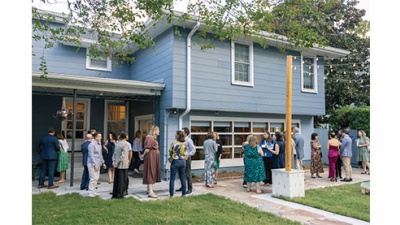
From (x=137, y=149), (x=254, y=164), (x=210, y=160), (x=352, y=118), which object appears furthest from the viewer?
(x=352, y=118)

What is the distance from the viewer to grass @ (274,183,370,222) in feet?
19.6

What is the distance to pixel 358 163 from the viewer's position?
13352 millimetres

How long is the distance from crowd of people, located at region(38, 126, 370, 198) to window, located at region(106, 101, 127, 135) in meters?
2.31

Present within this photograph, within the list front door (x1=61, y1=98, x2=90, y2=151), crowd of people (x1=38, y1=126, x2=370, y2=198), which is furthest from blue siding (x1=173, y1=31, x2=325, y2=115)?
front door (x1=61, y1=98, x2=90, y2=151)

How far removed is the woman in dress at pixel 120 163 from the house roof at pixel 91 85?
8.10 feet

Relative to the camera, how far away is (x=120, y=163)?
23.3 ft

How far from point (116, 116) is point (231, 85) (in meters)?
5.20

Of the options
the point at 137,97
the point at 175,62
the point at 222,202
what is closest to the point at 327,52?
the point at 175,62

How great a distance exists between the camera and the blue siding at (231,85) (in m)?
9.80

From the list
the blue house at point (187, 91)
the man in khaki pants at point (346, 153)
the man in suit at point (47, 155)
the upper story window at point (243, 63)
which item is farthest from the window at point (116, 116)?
the man in khaki pants at point (346, 153)

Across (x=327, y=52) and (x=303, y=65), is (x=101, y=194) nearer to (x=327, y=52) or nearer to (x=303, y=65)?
(x=303, y=65)

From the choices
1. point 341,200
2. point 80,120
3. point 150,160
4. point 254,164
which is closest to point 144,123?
point 80,120

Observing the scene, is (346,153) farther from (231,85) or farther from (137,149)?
(137,149)
